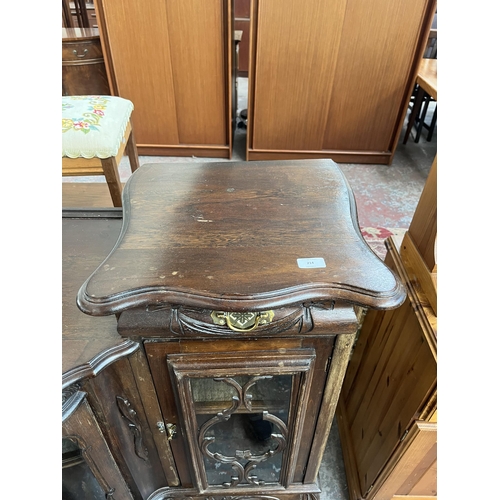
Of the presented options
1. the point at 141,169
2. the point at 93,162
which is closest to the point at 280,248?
the point at 141,169

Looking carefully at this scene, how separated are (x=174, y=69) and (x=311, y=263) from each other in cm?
191

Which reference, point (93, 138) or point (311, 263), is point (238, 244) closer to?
point (311, 263)

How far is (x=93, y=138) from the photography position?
1304 millimetres

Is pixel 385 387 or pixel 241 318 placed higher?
pixel 241 318

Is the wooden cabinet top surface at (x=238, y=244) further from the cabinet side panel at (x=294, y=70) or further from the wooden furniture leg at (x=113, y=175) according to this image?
the cabinet side panel at (x=294, y=70)

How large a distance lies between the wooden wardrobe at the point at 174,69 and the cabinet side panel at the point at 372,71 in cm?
62

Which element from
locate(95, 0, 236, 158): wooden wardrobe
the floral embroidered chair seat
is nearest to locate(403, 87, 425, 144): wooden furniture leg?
locate(95, 0, 236, 158): wooden wardrobe

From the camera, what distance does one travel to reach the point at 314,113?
2162 mm

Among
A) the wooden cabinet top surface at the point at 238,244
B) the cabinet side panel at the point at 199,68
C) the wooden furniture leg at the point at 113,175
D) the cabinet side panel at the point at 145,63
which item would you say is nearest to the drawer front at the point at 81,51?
the cabinet side panel at the point at 145,63

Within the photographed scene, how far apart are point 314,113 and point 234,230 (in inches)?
70.1

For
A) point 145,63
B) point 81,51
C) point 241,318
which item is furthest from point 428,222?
point 81,51

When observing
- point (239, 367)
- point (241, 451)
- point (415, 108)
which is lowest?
point (241, 451)
